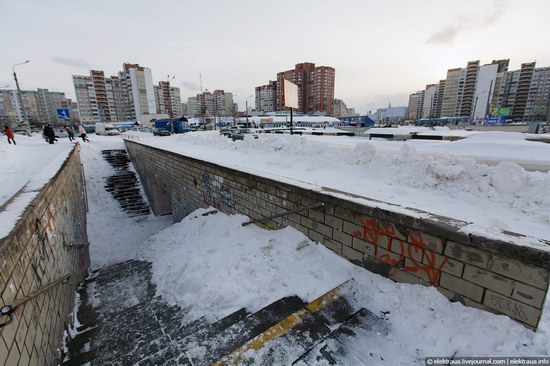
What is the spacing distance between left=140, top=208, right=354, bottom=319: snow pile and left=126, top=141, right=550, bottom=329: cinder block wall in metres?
0.33

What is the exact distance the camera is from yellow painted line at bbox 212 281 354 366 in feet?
8.68

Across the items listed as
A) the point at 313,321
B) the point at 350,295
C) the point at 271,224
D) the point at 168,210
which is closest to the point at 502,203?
the point at 350,295

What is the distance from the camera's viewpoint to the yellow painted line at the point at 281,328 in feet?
8.68

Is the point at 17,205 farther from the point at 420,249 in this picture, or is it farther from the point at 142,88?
the point at 142,88

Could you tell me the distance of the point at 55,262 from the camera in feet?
14.0

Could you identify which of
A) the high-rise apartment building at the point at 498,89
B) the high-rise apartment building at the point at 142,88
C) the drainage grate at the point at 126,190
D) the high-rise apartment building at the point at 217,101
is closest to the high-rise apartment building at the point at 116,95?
the high-rise apartment building at the point at 142,88

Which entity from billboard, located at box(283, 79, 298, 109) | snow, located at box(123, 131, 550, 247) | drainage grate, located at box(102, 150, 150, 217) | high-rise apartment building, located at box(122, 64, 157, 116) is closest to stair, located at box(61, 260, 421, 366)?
snow, located at box(123, 131, 550, 247)

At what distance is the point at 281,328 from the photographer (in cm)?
295

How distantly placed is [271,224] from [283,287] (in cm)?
181

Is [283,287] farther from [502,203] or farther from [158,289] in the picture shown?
[502,203]

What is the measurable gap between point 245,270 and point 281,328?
139 centimetres

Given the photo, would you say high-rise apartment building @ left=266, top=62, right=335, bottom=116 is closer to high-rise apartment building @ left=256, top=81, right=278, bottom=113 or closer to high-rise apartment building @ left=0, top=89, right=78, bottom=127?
high-rise apartment building @ left=256, top=81, right=278, bottom=113

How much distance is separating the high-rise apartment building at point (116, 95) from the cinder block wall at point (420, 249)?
103 meters

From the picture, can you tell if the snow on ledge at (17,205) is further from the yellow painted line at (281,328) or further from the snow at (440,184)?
the snow at (440,184)
